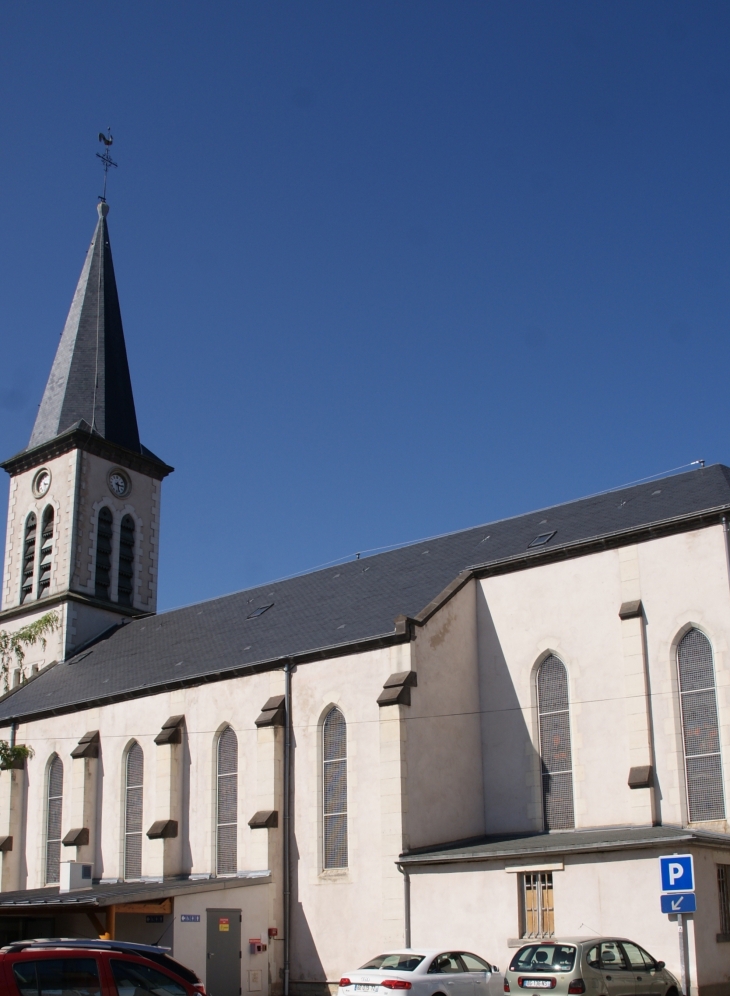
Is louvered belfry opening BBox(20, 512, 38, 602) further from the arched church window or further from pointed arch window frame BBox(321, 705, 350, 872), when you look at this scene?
pointed arch window frame BBox(321, 705, 350, 872)

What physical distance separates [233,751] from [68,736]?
7.78 m

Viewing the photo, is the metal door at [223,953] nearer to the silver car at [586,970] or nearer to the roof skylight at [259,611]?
the silver car at [586,970]

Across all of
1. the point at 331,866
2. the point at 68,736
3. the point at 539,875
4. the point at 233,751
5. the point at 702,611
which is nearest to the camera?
the point at 539,875

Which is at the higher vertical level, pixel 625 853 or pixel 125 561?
pixel 125 561

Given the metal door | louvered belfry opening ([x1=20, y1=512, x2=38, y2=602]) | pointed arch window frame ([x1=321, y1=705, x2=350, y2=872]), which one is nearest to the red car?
the metal door

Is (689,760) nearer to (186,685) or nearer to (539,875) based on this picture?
(539,875)

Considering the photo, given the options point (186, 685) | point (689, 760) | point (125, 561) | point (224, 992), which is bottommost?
point (224, 992)

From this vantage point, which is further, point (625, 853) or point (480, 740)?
point (480, 740)

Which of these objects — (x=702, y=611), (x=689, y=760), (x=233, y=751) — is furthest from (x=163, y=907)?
(x=702, y=611)

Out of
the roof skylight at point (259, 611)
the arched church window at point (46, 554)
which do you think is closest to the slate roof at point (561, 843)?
the roof skylight at point (259, 611)

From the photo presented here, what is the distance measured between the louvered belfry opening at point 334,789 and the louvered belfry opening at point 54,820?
443 inches

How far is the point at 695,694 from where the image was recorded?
926 inches

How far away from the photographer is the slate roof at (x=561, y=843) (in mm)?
20672

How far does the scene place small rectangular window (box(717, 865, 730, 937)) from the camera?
2053cm
